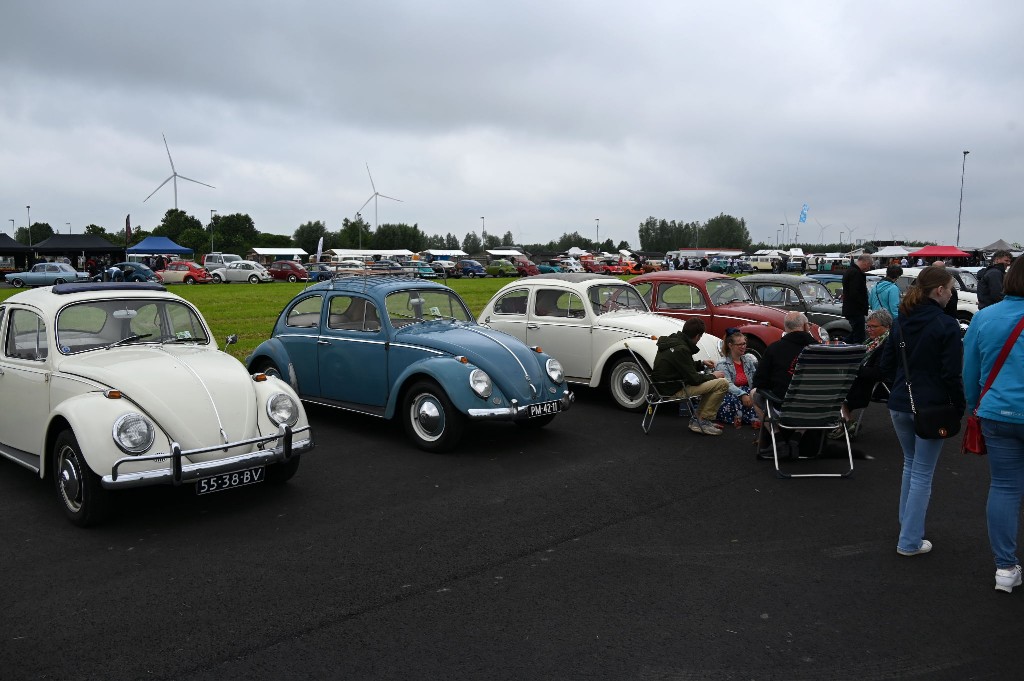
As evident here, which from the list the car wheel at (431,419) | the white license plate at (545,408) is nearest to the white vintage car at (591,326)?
the white license plate at (545,408)

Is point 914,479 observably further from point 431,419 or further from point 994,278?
point 994,278

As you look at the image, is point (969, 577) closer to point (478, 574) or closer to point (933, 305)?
point (933, 305)

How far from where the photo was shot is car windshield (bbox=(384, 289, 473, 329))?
842 centimetres

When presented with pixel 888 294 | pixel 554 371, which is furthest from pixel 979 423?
pixel 888 294

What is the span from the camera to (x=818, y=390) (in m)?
6.82

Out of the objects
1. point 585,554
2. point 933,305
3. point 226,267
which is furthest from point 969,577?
point 226,267

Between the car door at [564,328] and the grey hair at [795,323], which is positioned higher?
the grey hair at [795,323]

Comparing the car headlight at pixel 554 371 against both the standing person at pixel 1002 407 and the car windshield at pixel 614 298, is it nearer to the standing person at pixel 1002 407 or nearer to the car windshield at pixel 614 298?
the car windshield at pixel 614 298

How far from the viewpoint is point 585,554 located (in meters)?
4.95

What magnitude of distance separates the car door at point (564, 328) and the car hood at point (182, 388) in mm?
5222

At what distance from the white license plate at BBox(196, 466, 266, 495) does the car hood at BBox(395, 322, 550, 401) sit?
104 inches

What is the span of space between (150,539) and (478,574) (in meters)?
2.41

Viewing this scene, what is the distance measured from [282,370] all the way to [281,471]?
2.63m

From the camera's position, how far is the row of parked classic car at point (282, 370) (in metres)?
5.36
